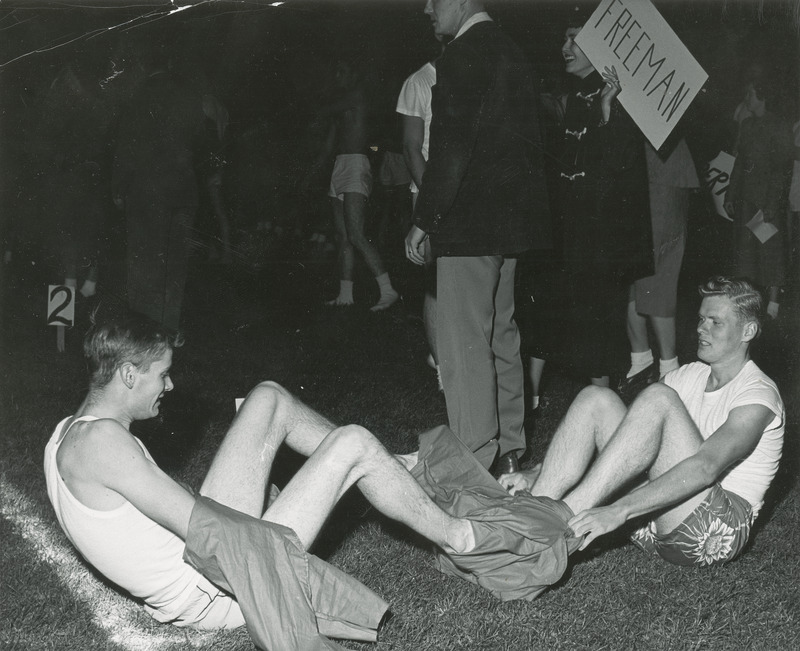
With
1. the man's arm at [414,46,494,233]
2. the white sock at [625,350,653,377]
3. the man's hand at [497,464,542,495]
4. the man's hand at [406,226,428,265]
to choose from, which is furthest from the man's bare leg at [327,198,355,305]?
the man's hand at [497,464,542,495]

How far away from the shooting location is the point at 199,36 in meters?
8.73

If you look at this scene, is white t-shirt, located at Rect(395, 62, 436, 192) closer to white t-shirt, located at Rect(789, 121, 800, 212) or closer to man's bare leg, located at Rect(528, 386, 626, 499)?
man's bare leg, located at Rect(528, 386, 626, 499)

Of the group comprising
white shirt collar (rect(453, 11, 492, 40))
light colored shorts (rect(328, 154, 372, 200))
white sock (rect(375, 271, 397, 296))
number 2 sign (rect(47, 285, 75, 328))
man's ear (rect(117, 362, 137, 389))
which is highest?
white shirt collar (rect(453, 11, 492, 40))

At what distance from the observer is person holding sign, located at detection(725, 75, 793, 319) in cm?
768

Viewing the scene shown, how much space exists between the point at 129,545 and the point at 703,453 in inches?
82.6

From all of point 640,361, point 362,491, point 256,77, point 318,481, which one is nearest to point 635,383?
point 640,361

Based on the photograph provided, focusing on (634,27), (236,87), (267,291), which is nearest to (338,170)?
(267,291)

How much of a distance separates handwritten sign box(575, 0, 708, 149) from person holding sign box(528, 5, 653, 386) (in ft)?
0.42

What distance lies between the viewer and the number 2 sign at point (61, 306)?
5.85 metres

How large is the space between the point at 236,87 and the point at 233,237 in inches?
67.4

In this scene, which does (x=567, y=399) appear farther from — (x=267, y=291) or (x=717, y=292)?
(x=267, y=291)

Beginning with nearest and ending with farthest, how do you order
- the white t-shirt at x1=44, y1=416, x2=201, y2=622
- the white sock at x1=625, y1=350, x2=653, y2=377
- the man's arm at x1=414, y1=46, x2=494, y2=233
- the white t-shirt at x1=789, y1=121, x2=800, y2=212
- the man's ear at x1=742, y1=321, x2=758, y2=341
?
the white t-shirt at x1=44, y1=416, x2=201, y2=622
the man's ear at x1=742, y1=321, x2=758, y2=341
the man's arm at x1=414, y1=46, x2=494, y2=233
the white sock at x1=625, y1=350, x2=653, y2=377
the white t-shirt at x1=789, y1=121, x2=800, y2=212

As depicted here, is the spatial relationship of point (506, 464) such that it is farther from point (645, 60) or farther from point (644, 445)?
point (645, 60)

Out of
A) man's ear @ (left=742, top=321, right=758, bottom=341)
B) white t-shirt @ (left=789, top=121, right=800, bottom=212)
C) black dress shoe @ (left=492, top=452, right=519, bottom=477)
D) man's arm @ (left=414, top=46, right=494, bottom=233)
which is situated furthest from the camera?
white t-shirt @ (left=789, top=121, right=800, bottom=212)
